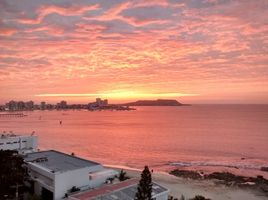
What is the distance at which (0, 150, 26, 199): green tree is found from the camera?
85.9ft

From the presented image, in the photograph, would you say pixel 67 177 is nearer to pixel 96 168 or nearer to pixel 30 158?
pixel 96 168

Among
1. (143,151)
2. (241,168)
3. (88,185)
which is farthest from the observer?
(143,151)

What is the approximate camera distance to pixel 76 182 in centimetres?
2923

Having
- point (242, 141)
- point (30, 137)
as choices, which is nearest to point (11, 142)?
point (30, 137)

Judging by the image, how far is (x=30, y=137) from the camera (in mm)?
46250

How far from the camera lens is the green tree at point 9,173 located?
85.9 ft

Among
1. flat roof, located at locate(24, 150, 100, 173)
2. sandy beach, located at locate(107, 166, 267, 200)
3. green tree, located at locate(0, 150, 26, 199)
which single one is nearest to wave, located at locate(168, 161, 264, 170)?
sandy beach, located at locate(107, 166, 267, 200)

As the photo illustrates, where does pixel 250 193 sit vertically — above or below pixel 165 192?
below

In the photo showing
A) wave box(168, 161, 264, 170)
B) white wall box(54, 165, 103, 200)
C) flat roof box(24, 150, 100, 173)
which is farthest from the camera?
wave box(168, 161, 264, 170)

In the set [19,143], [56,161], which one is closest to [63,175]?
[56,161]

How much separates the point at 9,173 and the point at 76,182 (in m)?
5.86

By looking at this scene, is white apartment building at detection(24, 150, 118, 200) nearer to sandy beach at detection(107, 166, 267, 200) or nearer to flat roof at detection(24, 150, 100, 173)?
flat roof at detection(24, 150, 100, 173)

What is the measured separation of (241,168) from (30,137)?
3753 centimetres

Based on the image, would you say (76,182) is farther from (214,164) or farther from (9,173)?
(214,164)
